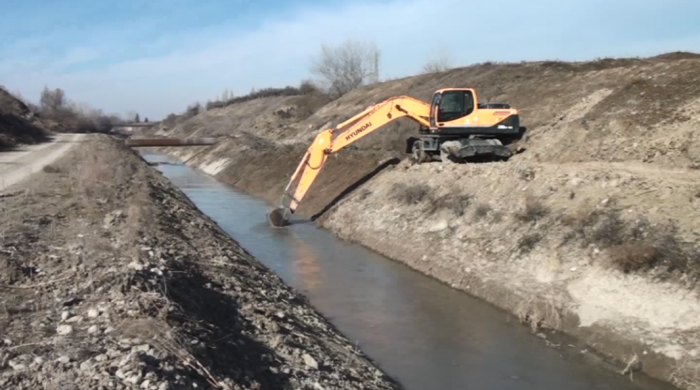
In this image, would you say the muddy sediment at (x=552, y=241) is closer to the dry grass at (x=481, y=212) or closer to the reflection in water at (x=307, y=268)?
the dry grass at (x=481, y=212)

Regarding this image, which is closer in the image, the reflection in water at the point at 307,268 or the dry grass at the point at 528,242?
the dry grass at the point at 528,242

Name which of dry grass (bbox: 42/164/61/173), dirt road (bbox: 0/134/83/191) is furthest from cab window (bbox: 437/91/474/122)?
dirt road (bbox: 0/134/83/191)

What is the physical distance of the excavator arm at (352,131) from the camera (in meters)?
23.0

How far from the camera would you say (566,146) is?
2175cm

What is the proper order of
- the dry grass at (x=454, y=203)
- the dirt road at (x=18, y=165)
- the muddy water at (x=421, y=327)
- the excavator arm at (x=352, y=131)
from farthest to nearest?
the excavator arm at (x=352, y=131) < the dirt road at (x=18, y=165) < the dry grass at (x=454, y=203) < the muddy water at (x=421, y=327)

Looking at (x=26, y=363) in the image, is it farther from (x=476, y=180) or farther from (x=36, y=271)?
(x=476, y=180)

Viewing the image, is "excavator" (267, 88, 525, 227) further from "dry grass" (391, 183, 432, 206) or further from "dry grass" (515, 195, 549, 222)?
"dry grass" (515, 195, 549, 222)

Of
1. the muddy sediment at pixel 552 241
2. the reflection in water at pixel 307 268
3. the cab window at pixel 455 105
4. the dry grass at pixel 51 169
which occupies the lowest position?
the reflection in water at pixel 307 268

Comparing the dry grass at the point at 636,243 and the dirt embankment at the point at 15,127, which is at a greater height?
the dirt embankment at the point at 15,127

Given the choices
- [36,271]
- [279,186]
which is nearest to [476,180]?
[36,271]

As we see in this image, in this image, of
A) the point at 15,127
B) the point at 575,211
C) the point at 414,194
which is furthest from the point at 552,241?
the point at 15,127

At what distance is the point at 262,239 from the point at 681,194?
1289 centimetres

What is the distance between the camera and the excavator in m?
22.1

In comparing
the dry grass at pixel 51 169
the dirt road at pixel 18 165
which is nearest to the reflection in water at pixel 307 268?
the dirt road at pixel 18 165
